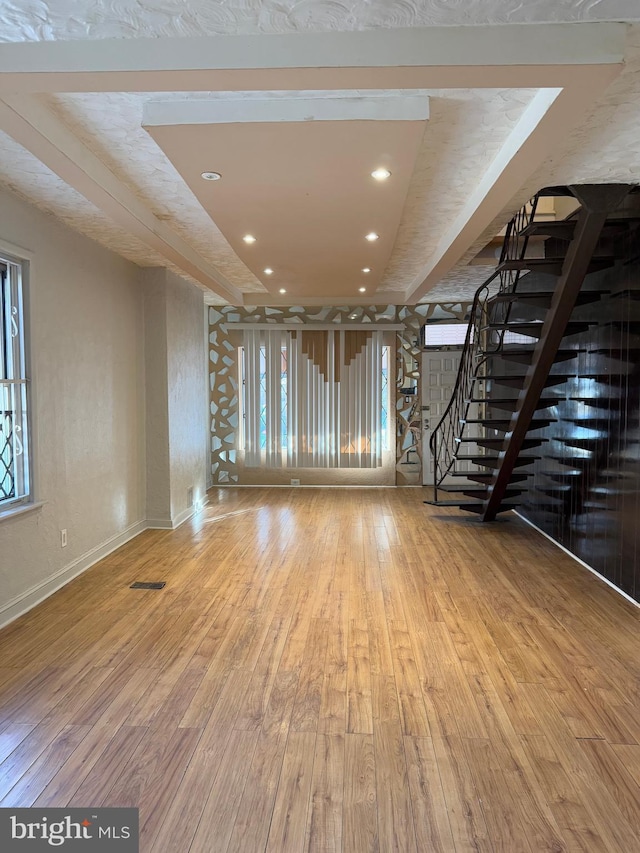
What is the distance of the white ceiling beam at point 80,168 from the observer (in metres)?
2.60

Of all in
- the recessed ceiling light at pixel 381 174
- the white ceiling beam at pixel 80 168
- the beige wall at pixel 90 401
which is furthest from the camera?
the beige wall at pixel 90 401

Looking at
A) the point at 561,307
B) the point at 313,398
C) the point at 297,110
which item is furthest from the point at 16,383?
the point at 313,398

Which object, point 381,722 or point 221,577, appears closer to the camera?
point 381,722

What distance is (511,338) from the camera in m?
7.27

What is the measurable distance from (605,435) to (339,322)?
5.04m

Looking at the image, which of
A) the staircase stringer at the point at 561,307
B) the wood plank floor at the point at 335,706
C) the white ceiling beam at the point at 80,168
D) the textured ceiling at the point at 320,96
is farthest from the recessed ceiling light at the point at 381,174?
the wood plank floor at the point at 335,706

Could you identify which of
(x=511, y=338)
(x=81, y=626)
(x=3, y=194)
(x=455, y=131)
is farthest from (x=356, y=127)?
(x=511, y=338)

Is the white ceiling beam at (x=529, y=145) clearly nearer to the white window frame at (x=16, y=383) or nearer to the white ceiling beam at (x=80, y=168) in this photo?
the white ceiling beam at (x=80, y=168)

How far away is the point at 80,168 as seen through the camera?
10.3ft

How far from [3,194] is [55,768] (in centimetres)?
329

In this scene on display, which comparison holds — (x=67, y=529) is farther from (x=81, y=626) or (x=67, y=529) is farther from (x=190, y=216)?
(x=190, y=216)

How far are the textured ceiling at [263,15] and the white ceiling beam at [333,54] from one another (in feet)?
0.10

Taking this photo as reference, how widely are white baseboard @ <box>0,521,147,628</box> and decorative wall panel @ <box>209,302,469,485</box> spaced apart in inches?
128

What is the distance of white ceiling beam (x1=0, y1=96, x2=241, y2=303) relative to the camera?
2602mm
